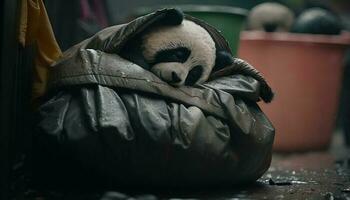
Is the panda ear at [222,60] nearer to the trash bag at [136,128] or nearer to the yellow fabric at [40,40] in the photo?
the trash bag at [136,128]

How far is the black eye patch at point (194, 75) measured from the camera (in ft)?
8.91

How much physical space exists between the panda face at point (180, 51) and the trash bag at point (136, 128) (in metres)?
0.06

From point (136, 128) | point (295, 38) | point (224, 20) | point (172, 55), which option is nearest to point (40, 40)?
point (172, 55)

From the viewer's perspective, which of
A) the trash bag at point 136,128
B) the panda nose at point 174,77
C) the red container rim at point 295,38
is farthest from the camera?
the red container rim at point 295,38

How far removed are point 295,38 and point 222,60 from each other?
2.61m

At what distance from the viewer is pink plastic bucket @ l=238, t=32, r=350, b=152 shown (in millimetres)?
5309

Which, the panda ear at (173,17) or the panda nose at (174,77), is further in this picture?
the panda ear at (173,17)

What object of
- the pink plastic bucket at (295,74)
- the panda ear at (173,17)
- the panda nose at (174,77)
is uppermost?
the panda ear at (173,17)

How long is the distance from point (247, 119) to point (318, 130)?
311 centimetres

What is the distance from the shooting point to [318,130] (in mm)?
5551

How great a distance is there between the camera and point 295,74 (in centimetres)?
536

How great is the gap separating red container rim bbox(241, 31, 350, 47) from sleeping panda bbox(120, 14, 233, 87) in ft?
8.45

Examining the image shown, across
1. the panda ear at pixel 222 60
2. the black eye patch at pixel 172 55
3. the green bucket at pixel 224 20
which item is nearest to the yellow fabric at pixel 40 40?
the black eye patch at pixel 172 55

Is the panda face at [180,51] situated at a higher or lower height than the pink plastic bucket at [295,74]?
higher
